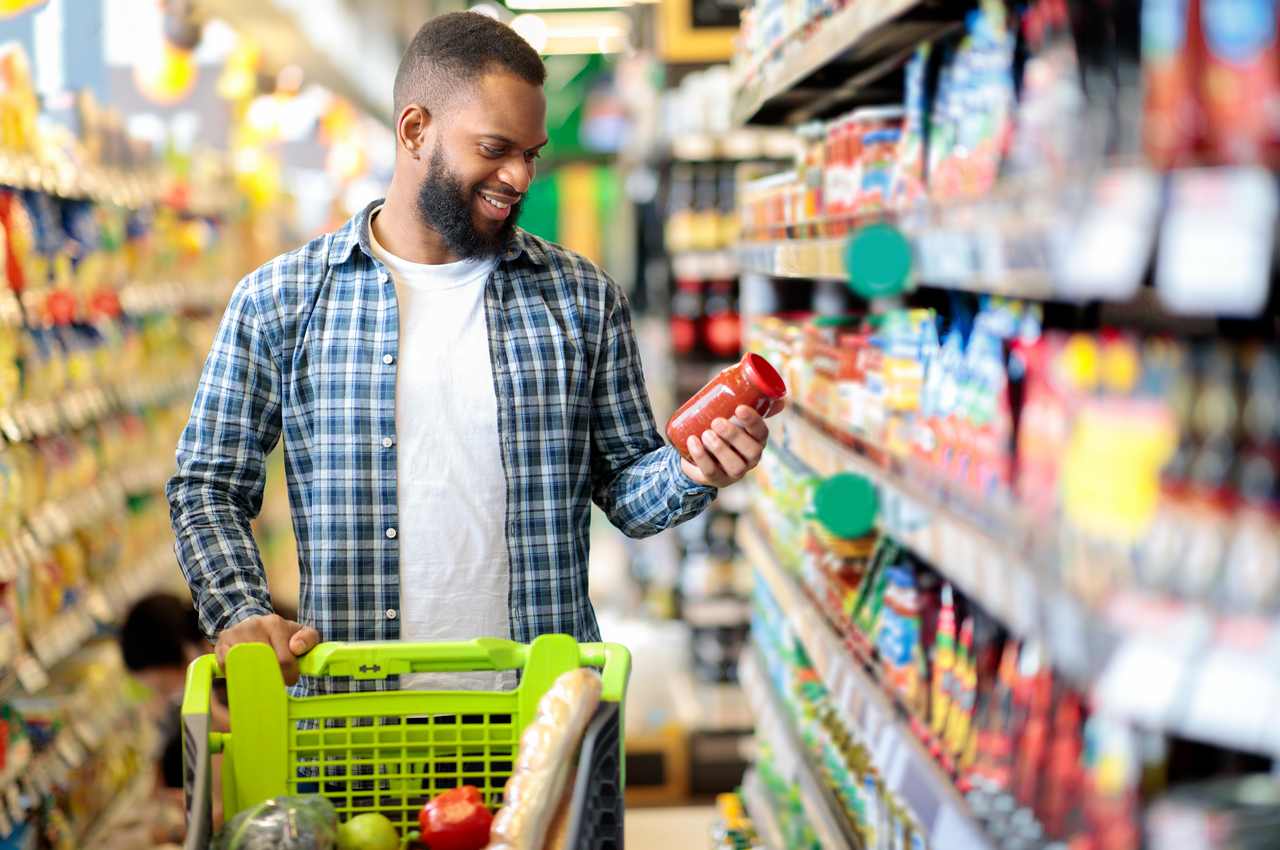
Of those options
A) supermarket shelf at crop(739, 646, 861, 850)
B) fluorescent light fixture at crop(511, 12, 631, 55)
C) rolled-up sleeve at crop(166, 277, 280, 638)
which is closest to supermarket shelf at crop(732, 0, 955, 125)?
rolled-up sleeve at crop(166, 277, 280, 638)

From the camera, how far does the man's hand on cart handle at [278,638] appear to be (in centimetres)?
194

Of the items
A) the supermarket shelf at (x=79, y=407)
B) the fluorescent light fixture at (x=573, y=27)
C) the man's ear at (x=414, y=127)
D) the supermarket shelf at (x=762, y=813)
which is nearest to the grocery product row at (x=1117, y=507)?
the man's ear at (x=414, y=127)

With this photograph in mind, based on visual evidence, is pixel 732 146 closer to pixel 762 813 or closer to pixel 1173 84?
pixel 762 813

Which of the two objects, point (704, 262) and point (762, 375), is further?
point (704, 262)

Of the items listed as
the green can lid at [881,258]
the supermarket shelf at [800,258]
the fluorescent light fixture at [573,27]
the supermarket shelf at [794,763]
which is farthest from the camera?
the fluorescent light fixture at [573,27]

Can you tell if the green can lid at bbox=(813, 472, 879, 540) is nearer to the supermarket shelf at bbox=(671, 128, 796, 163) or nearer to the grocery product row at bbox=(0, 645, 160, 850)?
the grocery product row at bbox=(0, 645, 160, 850)

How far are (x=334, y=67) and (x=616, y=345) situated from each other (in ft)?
34.5

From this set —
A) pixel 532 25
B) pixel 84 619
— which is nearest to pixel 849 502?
pixel 84 619

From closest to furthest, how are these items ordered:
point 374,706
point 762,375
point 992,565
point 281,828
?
1. point 992,565
2. point 281,828
3. point 374,706
4. point 762,375

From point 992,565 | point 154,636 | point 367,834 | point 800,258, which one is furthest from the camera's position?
point 154,636

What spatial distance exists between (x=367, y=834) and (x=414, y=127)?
1159mm

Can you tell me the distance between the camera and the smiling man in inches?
91.2

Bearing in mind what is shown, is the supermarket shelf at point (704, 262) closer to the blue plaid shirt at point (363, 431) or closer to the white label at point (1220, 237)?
the blue plaid shirt at point (363, 431)

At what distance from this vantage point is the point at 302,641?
6.37 ft
